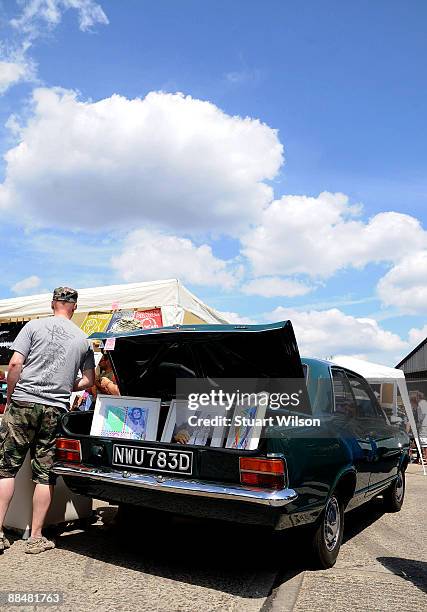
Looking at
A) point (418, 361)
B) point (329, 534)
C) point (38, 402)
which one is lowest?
point (329, 534)

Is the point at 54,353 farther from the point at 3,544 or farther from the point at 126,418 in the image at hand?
the point at 3,544

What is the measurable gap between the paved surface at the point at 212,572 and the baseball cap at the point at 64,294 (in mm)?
1934

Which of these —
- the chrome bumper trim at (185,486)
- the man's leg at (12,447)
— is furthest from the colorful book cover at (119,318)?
the chrome bumper trim at (185,486)

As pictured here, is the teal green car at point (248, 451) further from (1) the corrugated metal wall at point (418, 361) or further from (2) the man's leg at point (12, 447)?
(1) the corrugated metal wall at point (418, 361)

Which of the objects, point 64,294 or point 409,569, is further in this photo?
point 64,294

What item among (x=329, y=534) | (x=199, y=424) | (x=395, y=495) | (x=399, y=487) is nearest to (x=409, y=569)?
(x=329, y=534)

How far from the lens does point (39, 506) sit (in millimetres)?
4281

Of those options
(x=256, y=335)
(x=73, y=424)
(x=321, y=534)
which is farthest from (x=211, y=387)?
(x=321, y=534)

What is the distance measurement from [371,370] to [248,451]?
335 inches

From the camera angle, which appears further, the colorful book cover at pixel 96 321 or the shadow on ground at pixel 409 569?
the colorful book cover at pixel 96 321

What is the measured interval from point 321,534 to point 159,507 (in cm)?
116

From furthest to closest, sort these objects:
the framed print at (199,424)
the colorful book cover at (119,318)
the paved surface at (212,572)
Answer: the colorful book cover at (119,318), the framed print at (199,424), the paved surface at (212,572)

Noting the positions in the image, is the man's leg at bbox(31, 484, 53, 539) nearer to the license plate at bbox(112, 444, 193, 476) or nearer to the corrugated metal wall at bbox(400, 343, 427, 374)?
the license plate at bbox(112, 444, 193, 476)

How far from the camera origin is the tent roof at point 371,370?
1116cm
